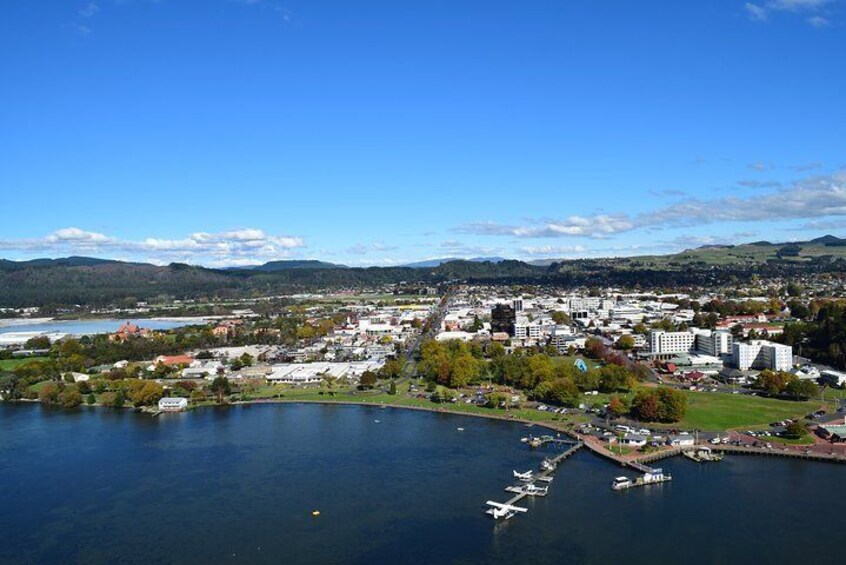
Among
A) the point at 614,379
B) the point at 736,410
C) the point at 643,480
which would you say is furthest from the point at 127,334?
the point at 643,480

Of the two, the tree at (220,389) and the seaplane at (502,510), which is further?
the tree at (220,389)

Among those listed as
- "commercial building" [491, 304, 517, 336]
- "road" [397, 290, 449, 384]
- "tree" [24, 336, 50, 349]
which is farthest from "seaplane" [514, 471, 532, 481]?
"tree" [24, 336, 50, 349]

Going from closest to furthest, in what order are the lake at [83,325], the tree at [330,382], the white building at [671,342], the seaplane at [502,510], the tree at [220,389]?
the seaplane at [502,510] → the tree at [220,389] → the tree at [330,382] → the white building at [671,342] → the lake at [83,325]

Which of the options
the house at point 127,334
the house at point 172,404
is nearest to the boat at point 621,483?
the house at point 172,404

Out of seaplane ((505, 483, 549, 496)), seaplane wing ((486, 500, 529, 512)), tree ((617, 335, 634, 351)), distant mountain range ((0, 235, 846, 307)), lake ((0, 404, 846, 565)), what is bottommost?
lake ((0, 404, 846, 565))

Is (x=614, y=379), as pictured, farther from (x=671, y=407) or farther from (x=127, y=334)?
(x=127, y=334)

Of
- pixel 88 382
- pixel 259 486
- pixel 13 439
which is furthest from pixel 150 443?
pixel 88 382

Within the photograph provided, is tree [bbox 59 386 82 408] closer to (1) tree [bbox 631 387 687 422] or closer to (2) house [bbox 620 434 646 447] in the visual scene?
(2) house [bbox 620 434 646 447]

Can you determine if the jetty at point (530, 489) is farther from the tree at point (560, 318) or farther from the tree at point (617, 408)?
the tree at point (560, 318)
